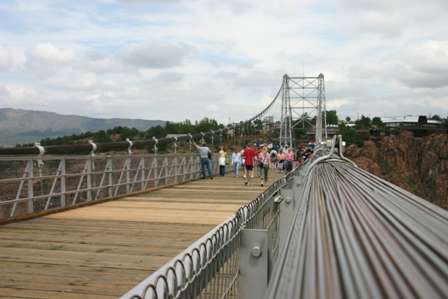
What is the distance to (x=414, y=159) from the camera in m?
81.2

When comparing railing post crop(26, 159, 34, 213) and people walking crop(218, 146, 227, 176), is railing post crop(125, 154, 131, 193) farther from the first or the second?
people walking crop(218, 146, 227, 176)

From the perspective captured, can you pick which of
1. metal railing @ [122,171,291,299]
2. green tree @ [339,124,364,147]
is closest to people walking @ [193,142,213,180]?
metal railing @ [122,171,291,299]

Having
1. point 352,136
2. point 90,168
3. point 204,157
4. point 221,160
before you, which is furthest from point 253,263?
point 352,136

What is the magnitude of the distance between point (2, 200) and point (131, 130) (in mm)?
21593

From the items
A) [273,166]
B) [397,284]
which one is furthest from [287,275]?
[273,166]

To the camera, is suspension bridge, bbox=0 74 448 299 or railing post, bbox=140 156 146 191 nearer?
suspension bridge, bbox=0 74 448 299

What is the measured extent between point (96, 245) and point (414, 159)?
8008 cm

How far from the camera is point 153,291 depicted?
1542mm

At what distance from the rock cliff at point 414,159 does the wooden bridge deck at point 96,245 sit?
64529 millimetres

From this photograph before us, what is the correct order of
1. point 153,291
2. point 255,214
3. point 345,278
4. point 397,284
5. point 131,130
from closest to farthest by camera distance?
1. point 397,284
2. point 345,278
3. point 153,291
4. point 255,214
5. point 131,130

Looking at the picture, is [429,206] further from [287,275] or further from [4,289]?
[4,289]

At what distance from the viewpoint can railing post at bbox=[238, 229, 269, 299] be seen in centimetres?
255

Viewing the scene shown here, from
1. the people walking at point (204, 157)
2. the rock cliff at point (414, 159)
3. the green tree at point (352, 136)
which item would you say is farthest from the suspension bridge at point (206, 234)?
the rock cliff at point (414, 159)

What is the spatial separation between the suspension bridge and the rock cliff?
6391 cm
